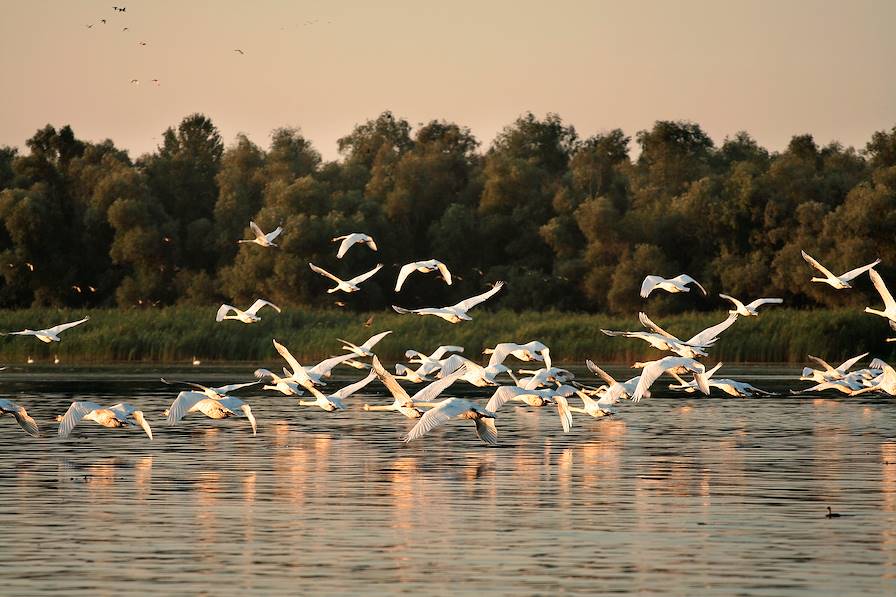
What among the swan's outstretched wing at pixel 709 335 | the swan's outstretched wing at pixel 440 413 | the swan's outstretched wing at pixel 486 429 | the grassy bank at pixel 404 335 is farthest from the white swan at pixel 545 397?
the grassy bank at pixel 404 335

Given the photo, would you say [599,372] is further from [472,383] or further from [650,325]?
[472,383]

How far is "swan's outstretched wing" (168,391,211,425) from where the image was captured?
2664 centimetres

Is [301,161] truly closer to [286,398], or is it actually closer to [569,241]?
[569,241]

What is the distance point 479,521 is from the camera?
2011 centimetres

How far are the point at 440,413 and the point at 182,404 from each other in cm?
442

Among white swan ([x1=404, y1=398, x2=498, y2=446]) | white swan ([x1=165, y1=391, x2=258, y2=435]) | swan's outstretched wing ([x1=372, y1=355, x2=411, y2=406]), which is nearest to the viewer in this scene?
white swan ([x1=404, y1=398, x2=498, y2=446])

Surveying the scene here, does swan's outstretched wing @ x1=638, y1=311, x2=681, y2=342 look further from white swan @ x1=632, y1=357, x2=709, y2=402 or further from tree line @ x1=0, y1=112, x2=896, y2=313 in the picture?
tree line @ x1=0, y1=112, x2=896, y2=313

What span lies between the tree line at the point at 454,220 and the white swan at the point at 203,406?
42632mm

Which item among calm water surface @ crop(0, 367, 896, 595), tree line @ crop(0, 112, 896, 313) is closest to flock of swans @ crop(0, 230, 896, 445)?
calm water surface @ crop(0, 367, 896, 595)

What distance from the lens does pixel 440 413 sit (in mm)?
24719

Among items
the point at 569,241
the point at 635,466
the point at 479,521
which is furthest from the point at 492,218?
the point at 479,521

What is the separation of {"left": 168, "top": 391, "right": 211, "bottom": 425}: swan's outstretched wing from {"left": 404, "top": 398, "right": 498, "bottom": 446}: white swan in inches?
138

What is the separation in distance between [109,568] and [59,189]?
8198 cm

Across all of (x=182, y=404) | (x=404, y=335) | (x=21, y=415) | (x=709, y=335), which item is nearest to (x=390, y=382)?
(x=182, y=404)
